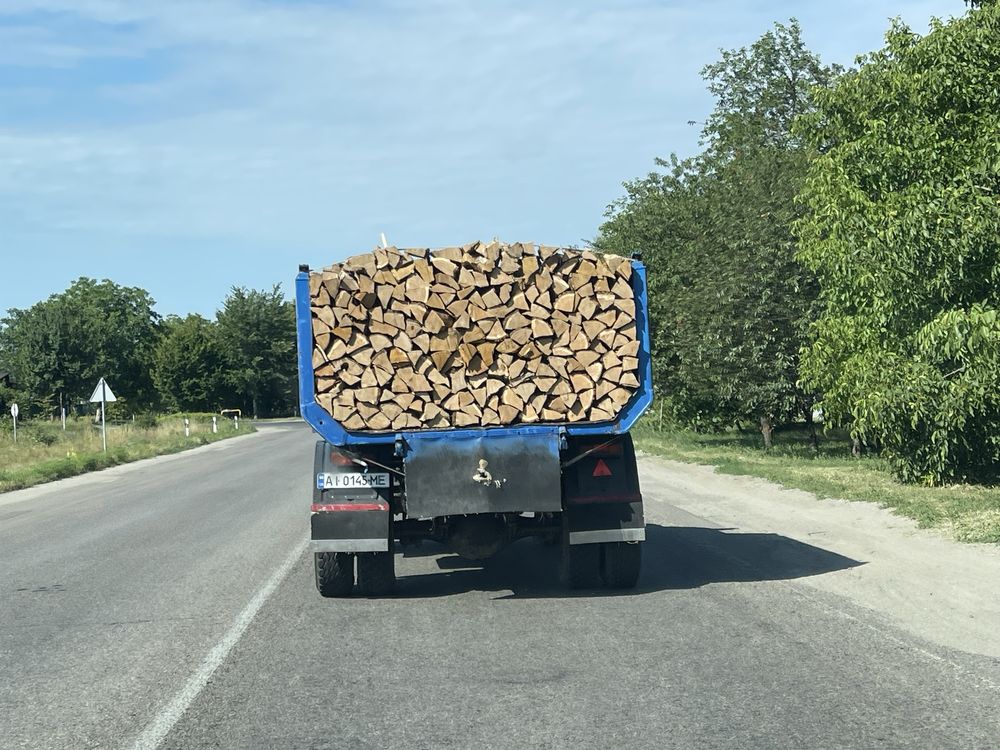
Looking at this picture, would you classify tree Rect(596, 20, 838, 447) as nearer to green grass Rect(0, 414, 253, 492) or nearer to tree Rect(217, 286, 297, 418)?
green grass Rect(0, 414, 253, 492)

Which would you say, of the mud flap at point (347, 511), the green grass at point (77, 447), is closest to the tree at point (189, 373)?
the green grass at point (77, 447)

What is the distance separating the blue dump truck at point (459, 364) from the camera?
29.0 ft

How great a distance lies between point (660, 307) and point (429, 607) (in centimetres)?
2662

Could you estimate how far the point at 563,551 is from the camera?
9648mm

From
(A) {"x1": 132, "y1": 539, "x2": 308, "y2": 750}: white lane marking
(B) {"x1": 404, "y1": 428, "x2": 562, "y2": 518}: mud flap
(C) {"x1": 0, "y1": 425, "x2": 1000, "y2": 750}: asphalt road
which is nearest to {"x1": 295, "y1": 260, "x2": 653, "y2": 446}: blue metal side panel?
(B) {"x1": 404, "y1": 428, "x2": 562, "y2": 518}: mud flap

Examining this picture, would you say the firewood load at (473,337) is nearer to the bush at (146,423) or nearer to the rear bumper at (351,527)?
the rear bumper at (351,527)

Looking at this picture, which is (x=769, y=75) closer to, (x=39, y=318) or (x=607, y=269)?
(x=607, y=269)

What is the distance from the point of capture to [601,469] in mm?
9227

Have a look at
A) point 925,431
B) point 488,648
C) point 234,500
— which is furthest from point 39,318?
point 488,648

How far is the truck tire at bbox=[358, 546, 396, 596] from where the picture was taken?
9391 mm

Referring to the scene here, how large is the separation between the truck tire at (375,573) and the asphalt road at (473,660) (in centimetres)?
25

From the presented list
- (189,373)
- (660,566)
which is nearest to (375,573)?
(660,566)

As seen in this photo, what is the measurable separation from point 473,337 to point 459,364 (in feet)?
0.79

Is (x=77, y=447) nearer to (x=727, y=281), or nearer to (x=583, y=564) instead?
(x=727, y=281)
